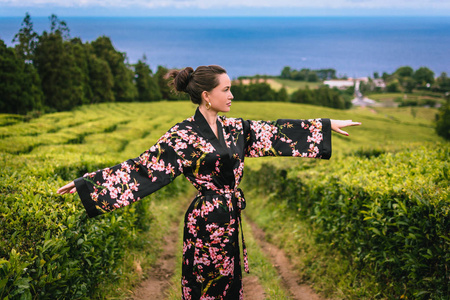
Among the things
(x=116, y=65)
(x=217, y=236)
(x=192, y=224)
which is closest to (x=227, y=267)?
(x=217, y=236)

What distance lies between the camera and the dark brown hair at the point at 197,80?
9.18 ft

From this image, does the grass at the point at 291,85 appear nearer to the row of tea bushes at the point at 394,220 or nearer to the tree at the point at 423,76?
the tree at the point at 423,76

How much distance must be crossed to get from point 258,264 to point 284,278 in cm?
44

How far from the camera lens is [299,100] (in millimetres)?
40438

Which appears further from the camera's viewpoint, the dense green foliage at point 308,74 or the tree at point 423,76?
the dense green foliage at point 308,74

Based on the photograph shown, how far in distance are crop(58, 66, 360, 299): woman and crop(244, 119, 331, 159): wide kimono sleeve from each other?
166 mm

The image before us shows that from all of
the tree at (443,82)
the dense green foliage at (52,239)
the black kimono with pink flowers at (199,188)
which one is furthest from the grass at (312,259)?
the tree at (443,82)

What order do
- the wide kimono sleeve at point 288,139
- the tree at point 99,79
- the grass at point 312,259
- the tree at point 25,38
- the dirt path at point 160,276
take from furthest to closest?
the tree at point 99,79, the tree at point 25,38, the dirt path at point 160,276, the grass at point 312,259, the wide kimono sleeve at point 288,139

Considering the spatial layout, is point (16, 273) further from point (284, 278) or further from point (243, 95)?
point (243, 95)

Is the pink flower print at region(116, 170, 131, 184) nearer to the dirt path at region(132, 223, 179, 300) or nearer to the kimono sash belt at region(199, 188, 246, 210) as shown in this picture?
the kimono sash belt at region(199, 188, 246, 210)

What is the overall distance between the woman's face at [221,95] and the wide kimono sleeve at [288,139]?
37cm

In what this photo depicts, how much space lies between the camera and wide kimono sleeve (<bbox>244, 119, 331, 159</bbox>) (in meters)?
3.13

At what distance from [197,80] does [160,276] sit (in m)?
3.05

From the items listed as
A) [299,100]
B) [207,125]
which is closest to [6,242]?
[207,125]
